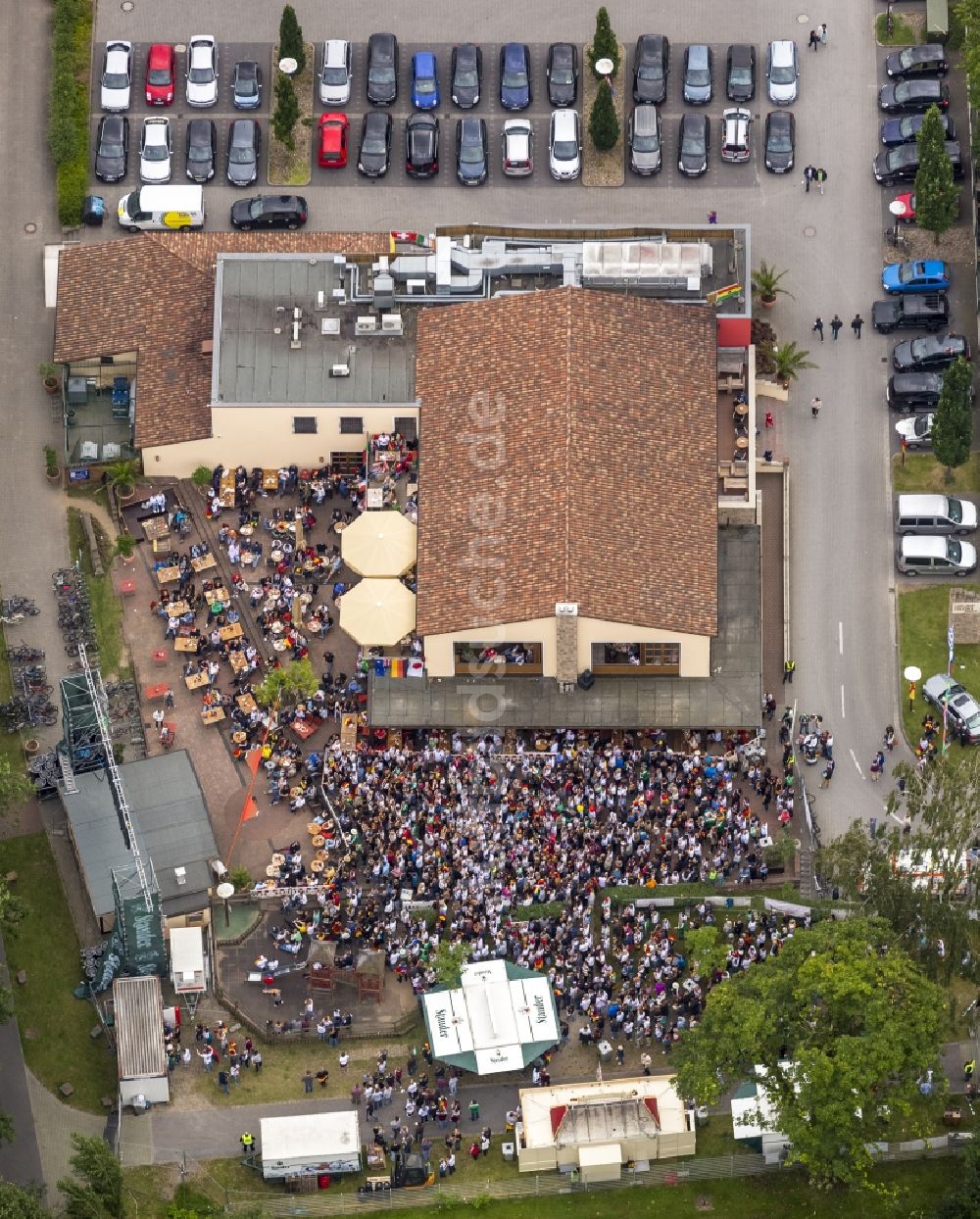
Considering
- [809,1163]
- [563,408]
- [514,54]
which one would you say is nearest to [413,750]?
[563,408]

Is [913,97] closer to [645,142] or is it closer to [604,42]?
[645,142]

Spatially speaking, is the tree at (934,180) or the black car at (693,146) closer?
the tree at (934,180)

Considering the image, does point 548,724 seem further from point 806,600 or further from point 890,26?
point 890,26

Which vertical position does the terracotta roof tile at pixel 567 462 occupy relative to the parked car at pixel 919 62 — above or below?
below

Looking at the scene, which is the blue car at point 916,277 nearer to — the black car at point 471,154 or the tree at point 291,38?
the black car at point 471,154

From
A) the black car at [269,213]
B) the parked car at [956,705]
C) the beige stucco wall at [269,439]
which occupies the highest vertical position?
the black car at [269,213]

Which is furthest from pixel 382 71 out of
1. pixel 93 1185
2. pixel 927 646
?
pixel 93 1185

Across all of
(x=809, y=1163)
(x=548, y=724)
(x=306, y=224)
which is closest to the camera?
(x=809, y=1163)

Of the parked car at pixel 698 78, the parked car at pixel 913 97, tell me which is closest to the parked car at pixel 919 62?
the parked car at pixel 913 97
